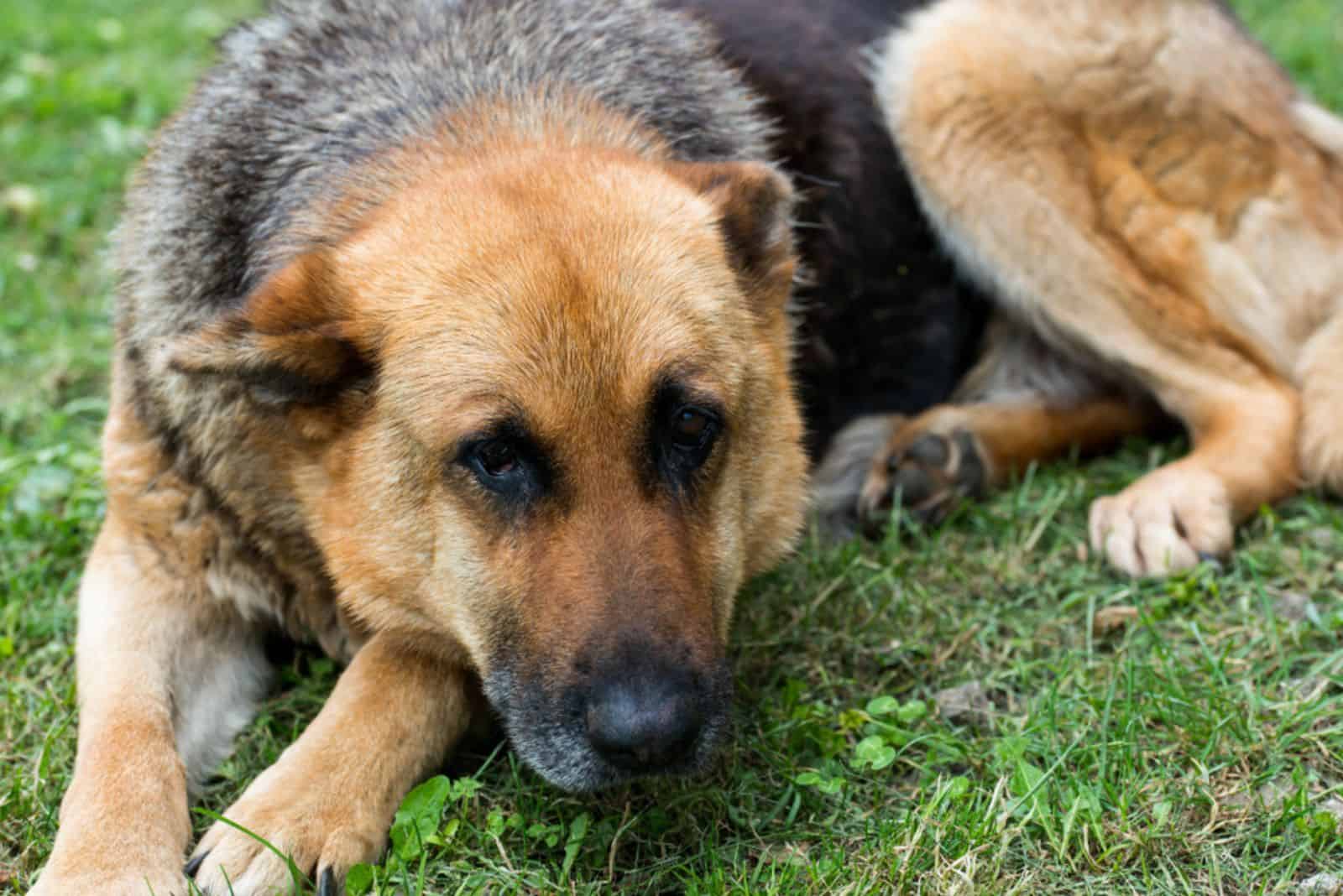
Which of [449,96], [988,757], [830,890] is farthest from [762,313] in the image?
[830,890]

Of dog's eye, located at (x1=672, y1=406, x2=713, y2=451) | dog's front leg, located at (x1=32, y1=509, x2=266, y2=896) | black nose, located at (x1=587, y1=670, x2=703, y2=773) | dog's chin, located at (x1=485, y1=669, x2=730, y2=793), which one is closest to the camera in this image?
black nose, located at (x1=587, y1=670, x2=703, y2=773)

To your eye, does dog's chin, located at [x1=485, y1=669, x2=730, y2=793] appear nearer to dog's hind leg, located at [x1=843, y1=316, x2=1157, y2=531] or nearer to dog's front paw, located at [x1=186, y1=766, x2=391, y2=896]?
dog's front paw, located at [x1=186, y1=766, x2=391, y2=896]

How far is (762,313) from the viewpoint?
3340mm

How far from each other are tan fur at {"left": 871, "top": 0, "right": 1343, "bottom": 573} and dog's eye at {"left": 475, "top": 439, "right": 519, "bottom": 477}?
183 centimetres

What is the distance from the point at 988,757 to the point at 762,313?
1.14 meters

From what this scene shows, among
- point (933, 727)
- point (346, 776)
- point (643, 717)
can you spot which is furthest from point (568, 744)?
point (933, 727)

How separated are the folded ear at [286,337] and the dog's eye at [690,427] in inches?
25.4

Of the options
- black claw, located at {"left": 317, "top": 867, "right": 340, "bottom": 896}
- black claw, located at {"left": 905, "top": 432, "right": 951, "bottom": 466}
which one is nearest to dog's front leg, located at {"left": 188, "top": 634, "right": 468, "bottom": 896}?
black claw, located at {"left": 317, "top": 867, "right": 340, "bottom": 896}

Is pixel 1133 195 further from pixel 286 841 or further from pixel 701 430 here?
pixel 286 841

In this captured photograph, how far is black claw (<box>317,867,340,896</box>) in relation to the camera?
2729 mm

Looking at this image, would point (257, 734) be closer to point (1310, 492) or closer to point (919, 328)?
point (919, 328)

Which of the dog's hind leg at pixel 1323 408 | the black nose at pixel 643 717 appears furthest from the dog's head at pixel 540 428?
the dog's hind leg at pixel 1323 408

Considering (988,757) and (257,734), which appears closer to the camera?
(988,757)

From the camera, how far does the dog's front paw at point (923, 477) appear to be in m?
4.25
